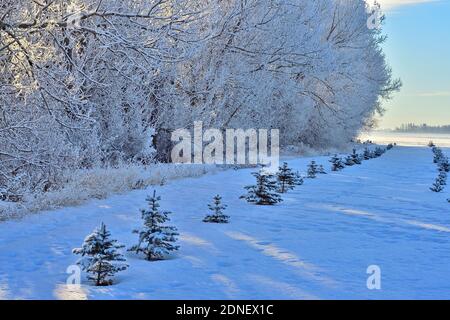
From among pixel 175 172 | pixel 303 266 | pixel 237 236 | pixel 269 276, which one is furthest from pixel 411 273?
pixel 175 172

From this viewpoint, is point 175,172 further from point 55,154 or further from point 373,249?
point 373,249

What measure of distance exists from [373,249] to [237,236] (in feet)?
5.53

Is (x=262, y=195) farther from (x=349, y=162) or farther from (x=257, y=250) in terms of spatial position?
(x=349, y=162)

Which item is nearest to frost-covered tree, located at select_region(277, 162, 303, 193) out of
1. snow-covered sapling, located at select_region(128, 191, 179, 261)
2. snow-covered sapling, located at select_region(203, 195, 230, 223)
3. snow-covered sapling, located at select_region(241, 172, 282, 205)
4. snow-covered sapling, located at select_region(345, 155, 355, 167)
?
snow-covered sapling, located at select_region(241, 172, 282, 205)

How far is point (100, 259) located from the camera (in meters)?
4.83

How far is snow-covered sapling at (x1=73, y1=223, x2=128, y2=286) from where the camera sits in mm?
4801

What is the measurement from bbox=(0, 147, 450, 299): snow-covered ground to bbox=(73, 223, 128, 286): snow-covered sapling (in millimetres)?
127

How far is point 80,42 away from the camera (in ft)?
43.6

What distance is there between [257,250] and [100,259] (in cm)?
196

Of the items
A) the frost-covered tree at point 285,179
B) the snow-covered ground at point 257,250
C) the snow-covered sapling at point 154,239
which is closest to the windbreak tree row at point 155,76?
the snow-covered ground at point 257,250

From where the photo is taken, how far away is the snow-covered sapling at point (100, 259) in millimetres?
4801

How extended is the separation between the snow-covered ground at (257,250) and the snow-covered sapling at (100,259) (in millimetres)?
127

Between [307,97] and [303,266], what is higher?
[307,97]

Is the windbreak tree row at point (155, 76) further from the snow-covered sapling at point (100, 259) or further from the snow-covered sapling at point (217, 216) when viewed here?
the snow-covered sapling at point (100, 259)
